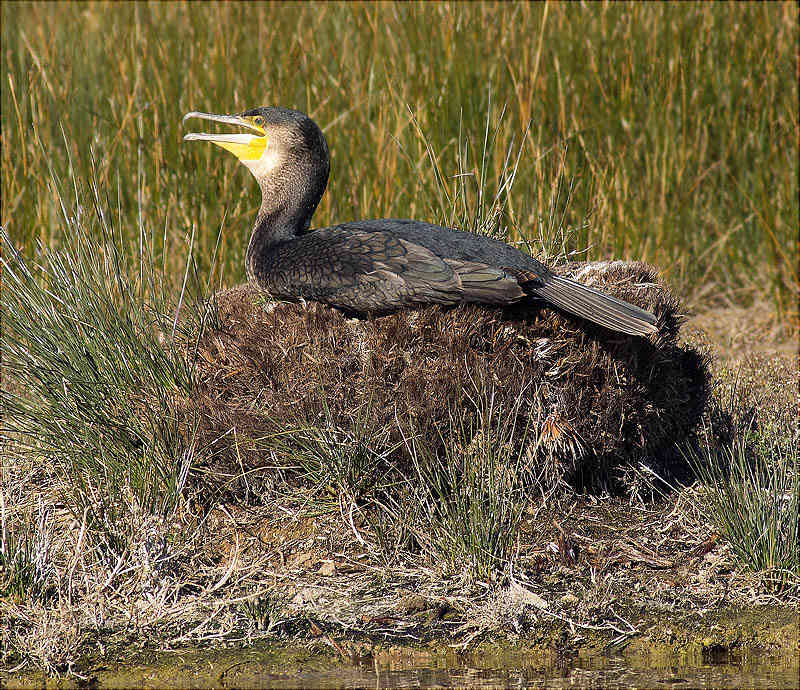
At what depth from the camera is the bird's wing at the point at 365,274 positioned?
3740 millimetres

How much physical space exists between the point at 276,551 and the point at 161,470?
53cm

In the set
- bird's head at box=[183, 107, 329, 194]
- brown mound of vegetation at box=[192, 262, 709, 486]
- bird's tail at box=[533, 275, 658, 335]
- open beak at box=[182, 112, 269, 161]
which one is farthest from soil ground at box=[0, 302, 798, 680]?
Result: open beak at box=[182, 112, 269, 161]

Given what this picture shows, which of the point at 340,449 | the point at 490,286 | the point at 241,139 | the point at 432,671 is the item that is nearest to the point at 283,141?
the point at 241,139

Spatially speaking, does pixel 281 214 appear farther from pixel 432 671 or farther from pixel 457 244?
pixel 432 671

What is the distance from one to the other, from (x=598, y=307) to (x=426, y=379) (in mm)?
695

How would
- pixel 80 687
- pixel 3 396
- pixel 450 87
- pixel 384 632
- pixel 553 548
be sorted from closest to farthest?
pixel 80 687 < pixel 384 632 < pixel 553 548 < pixel 3 396 < pixel 450 87

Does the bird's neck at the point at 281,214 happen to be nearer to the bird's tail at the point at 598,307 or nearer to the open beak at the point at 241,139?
the open beak at the point at 241,139

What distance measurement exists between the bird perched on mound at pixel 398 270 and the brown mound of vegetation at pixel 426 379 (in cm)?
8

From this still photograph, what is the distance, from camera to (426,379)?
373 centimetres

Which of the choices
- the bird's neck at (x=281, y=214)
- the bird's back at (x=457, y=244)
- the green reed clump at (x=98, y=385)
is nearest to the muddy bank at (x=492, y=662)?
the green reed clump at (x=98, y=385)

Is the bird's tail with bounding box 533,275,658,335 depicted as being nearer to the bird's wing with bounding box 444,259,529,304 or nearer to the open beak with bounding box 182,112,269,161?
the bird's wing with bounding box 444,259,529,304

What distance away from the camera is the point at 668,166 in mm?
6719

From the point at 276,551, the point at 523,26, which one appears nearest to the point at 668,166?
the point at 523,26

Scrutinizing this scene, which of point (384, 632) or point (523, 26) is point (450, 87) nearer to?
point (523, 26)
